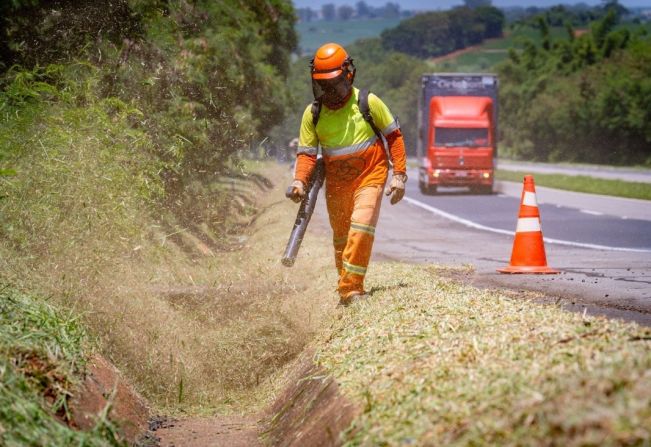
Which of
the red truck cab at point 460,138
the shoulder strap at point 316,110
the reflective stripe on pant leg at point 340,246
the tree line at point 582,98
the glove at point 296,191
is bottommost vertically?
the tree line at point 582,98

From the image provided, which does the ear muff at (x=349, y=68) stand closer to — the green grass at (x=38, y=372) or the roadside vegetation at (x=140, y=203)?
the roadside vegetation at (x=140, y=203)

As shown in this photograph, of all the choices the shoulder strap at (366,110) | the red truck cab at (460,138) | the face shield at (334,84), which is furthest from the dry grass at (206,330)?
the red truck cab at (460,138)

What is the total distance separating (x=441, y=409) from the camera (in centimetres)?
422

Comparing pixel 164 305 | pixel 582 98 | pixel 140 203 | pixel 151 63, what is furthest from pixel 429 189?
pixel 582 98

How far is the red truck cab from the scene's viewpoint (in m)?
34.6

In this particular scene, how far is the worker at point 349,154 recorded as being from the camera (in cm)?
812

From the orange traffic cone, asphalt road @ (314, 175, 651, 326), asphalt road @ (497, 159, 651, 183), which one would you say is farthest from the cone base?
asphalt road @ (497, 159, 651, 183)

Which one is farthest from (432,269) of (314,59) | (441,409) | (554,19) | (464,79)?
(554,19)

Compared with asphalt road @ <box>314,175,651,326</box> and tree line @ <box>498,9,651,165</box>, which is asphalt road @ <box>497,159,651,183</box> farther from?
asphalt road @ <box>314,175,651,326</box>

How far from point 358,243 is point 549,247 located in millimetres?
8240

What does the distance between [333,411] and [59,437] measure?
1489mm

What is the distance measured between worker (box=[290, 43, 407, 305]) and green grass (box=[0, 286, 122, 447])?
95.3 inches

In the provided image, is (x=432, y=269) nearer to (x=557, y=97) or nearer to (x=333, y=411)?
(x=333, y=411)

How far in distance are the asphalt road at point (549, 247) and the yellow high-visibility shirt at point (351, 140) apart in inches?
73.3
